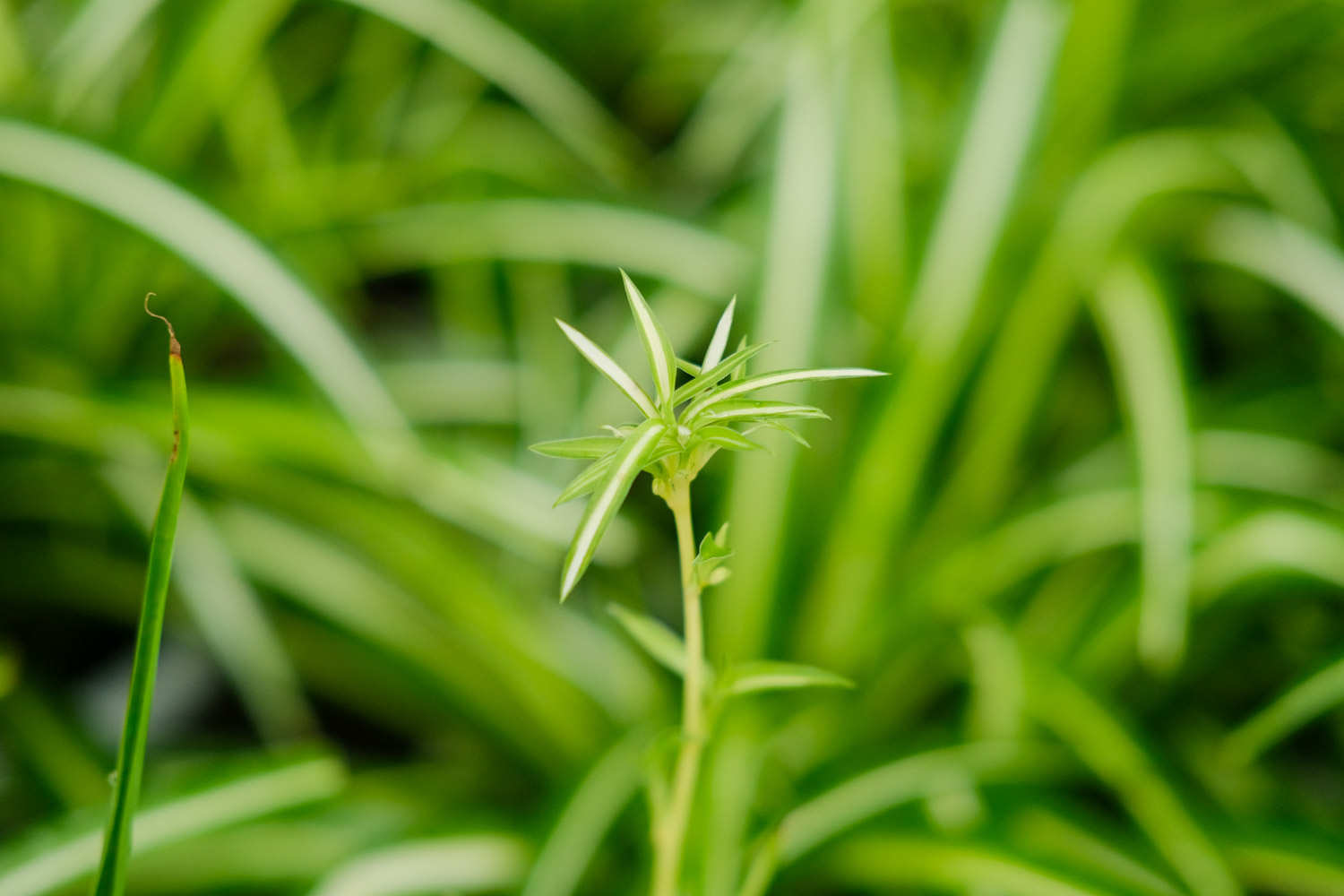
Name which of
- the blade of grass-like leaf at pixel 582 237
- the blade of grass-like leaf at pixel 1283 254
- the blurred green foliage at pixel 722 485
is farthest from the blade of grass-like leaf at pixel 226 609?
the blade of grass-like leaf at pixel 1283 254

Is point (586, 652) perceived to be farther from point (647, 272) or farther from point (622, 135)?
point (622, 135)

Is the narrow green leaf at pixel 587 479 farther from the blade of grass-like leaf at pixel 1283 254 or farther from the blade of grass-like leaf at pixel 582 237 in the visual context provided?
the blade of grass-like leaf at pixel 1283 254

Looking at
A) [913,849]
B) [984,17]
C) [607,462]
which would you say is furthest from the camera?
[984,17]

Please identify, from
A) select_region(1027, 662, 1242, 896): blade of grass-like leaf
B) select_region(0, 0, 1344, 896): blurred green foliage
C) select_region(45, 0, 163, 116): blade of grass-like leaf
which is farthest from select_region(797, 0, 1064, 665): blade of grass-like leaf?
select_region(45, 0, 163, 116): blade of grass-like leaf

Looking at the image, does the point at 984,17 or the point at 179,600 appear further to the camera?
the point at 984,17

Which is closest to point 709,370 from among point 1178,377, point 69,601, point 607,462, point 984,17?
point 607,462

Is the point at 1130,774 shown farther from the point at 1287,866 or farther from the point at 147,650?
the point at 147,650

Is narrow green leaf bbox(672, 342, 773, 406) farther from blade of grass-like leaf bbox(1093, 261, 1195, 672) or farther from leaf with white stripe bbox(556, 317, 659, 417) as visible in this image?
blade of grass-like leaf bbox(1093, 261, 1195, 672)

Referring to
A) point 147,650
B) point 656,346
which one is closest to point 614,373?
point 656,346
